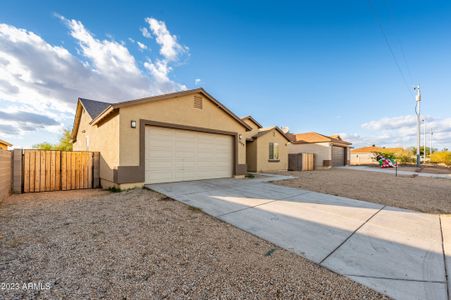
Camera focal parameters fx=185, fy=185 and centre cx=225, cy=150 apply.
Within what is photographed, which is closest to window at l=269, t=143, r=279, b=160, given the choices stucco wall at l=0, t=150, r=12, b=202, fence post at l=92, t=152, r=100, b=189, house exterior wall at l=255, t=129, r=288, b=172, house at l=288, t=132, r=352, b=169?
house exterior wall at l=255, t=129, r=288, b=172

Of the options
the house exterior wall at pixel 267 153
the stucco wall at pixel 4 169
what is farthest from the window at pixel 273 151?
the stucco wall at pixel 4 169

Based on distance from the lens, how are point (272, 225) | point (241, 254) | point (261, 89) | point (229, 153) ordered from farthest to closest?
1. point (261, 89)
2. point (229, 153)
3. point (272, 225)
4. point (241, 254)

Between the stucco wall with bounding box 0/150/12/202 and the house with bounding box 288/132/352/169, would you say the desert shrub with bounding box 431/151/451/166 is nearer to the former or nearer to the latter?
the house with bounding box 288/132/352/169

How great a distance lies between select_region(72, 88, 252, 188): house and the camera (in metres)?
6.84

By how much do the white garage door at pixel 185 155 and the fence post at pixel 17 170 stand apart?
14.1 ft

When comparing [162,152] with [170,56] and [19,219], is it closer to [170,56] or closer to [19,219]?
[19,219]

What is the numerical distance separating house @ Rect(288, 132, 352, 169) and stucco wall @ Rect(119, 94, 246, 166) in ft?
45.7

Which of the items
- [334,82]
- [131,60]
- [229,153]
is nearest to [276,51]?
[334,82]

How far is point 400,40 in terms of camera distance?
42.0 feet

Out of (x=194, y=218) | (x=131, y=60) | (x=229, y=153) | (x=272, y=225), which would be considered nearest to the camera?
(x=272, y=225)

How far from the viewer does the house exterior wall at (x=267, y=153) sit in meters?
14.4

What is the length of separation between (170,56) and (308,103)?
14.6 m

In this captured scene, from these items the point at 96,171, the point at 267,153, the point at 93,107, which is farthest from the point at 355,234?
the point at 93,107

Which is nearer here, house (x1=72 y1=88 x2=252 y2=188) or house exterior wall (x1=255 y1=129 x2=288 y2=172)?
house (x1=72 y1=88 x2=252 y2=188)
